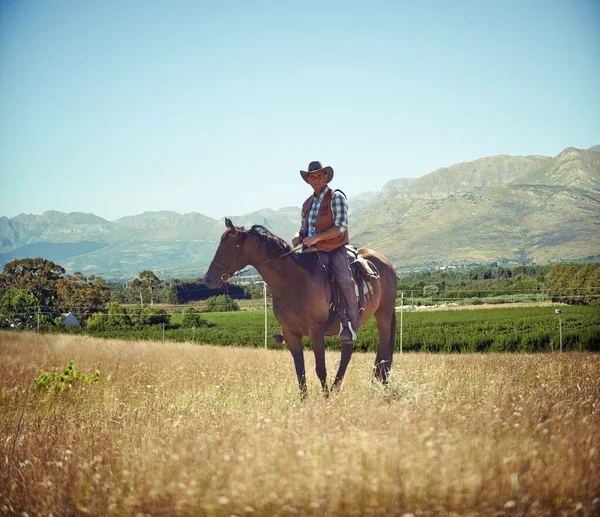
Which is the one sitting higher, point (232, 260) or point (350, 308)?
point (232, 260)

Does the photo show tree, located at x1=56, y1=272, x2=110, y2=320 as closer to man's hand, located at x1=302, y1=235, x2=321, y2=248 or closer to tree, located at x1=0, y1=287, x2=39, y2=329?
tree, located at x1=0, y1=287, x2=39, y2=329

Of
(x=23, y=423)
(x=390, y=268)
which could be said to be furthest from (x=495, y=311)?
(x=23, y=423)

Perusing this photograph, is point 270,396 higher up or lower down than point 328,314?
lower down

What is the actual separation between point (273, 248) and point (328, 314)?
1.20 m

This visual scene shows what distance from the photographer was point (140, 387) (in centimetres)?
880

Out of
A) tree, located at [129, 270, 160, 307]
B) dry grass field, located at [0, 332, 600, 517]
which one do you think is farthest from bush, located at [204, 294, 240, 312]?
dry grass field, located at [0, 332, 600, 517]

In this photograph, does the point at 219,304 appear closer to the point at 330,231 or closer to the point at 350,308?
the point at 350,308

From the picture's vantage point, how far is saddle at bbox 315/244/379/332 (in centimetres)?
758

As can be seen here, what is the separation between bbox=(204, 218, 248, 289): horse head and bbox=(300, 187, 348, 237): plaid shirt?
3.54 feet

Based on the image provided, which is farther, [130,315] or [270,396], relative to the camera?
[130,315]

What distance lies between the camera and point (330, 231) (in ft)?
24.5

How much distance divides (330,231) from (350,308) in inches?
43.5

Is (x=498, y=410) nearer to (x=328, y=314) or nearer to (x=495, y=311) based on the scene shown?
(x=328, y=314)

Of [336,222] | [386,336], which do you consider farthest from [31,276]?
[336,222]
